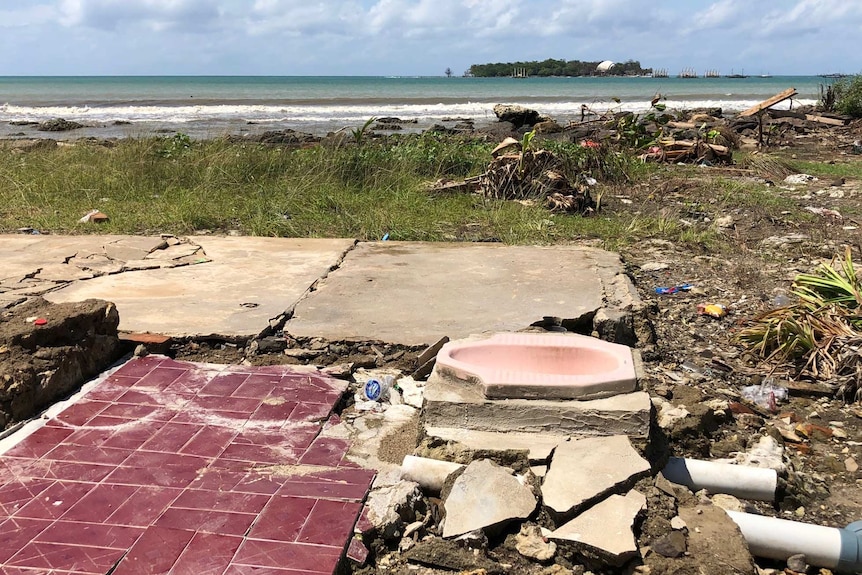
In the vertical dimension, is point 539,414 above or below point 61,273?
below

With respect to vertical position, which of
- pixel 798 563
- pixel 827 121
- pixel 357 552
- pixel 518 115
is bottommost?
pixel 798 563

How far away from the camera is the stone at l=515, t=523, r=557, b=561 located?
2.15m

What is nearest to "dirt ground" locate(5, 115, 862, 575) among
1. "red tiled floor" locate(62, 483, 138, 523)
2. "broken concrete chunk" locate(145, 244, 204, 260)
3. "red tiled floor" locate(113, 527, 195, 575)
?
"red tiled floor" locate(113, 527, 195, 575)

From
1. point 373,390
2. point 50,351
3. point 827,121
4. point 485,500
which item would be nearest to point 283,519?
point 485,500

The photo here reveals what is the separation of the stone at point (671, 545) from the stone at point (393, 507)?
2.47 ft

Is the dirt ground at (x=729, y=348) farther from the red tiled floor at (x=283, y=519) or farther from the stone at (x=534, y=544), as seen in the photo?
the red tiled floor at (x=283, y=519)

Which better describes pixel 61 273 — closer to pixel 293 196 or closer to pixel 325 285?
pixel 325 285

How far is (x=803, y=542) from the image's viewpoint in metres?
2.23

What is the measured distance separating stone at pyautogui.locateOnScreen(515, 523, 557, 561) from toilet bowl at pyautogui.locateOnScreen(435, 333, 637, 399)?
1.84 feet

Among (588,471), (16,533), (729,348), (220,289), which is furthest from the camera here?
(220,289)

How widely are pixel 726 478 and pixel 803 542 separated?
0.37 metres

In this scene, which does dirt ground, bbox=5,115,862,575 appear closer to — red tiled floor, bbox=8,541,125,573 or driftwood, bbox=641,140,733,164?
red tiled floor, bbox=8,541,125,573

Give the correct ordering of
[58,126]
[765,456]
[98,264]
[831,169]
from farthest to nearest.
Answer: [58,126] → [831,169] → [98,264] → [765,456]

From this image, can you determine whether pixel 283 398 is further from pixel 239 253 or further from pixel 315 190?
pixel 315 190
